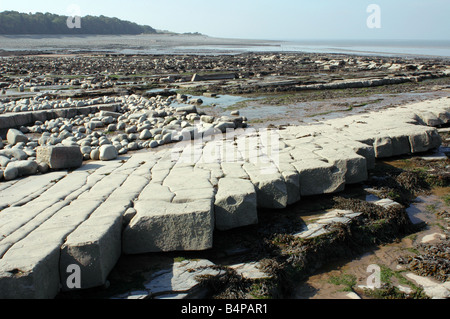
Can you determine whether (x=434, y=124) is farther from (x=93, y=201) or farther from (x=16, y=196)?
(x=16, y=196)

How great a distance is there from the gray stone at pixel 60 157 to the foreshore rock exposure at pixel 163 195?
0.21m

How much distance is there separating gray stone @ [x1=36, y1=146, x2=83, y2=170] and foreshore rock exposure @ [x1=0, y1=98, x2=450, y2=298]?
0.21 meters

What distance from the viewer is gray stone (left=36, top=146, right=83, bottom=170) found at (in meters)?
5.80

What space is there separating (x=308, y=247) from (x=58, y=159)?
14.0 feet

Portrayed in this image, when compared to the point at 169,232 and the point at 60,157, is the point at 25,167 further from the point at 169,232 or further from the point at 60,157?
the point at 169,232

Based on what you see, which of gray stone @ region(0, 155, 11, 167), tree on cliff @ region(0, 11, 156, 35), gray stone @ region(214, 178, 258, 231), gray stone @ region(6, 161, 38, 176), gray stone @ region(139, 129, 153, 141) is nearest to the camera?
gray stone @ region(214, 178, 258, 231)

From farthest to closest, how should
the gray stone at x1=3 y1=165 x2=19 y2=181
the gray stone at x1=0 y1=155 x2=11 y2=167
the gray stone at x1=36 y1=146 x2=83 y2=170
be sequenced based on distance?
the gray stone at x1=0 y1=155 x2=11 y2=167, the gray stone at x1=36 y1=146 x2=83 y2=170, the gray stone at x1=3 y1=165 x2=19 y2=181

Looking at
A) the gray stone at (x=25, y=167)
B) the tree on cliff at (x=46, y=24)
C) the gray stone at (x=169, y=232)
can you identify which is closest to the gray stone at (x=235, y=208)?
the gray stone at (x=169, y=232)

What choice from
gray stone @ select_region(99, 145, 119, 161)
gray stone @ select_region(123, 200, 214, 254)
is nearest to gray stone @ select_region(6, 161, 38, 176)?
gray stone @ select_region(99, 145, 119, 161)

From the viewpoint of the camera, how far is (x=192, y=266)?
3.40 m

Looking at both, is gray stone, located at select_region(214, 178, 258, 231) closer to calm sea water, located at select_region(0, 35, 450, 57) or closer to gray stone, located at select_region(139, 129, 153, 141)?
gray stone, located at select_region(139, 129, 153, 141)

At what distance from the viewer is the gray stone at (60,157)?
5801 mm

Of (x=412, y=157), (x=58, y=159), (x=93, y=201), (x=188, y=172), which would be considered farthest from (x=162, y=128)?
(x=412, y=157)

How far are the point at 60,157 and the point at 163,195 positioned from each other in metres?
2.71
